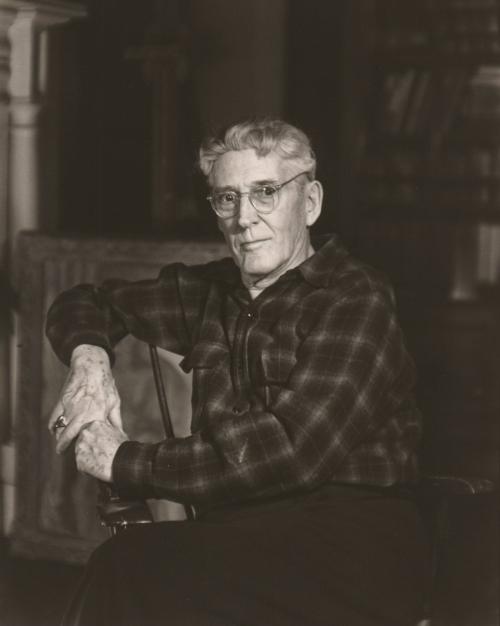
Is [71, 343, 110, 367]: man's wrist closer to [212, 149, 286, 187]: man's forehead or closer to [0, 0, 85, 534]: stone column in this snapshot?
[212, 149, 286, 187]: man's forehead

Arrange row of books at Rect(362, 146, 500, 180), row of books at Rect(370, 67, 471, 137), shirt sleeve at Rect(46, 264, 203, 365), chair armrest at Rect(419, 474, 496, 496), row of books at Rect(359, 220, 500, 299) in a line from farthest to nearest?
row of books at Rect(359, 220, 500, 299) < row of books at Rect(362, 146, 500, 180) < row of books at Rect(370, 67, 471, 137) < shirt sleeve at Rect(46, 264, 203, 365) < chair armrest at Rect(419, 474, 496, 496)

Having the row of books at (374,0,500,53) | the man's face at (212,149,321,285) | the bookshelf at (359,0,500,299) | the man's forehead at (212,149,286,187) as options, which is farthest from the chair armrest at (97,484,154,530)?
the row of books at (374,0,500,53)

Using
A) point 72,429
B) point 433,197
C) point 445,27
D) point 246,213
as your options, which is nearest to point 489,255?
point 433,197

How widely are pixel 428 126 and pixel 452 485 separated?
320cm

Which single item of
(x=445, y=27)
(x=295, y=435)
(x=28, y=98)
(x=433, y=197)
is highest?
(x=445, y=27)

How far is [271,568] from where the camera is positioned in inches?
76.5

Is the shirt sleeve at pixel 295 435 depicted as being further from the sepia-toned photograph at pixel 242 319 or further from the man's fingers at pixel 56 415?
the man's fingers at pixel 56 415

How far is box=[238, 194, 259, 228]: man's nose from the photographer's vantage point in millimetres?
2057

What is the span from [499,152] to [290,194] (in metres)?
3.54

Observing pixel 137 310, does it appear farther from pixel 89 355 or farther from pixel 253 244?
pixel 253 244

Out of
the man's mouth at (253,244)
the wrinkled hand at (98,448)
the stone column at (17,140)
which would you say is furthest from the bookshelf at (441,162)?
the wrinkled hand at (98,448)

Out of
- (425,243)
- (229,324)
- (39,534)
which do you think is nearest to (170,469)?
(229,324)

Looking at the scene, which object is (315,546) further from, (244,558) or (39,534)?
(39,534)

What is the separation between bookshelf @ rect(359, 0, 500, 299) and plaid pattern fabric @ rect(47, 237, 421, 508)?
2.71 m
